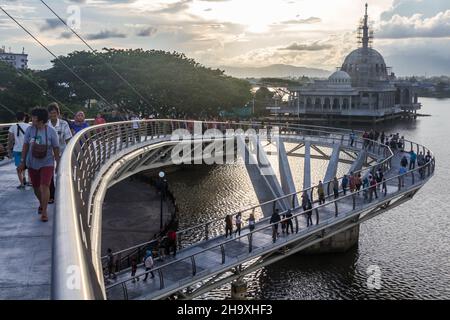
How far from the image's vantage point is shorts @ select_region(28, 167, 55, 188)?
7.21m

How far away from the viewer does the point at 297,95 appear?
347 ft

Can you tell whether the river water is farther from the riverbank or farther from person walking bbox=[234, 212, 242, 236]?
person walking bbox=[234, 212, 242, 236]

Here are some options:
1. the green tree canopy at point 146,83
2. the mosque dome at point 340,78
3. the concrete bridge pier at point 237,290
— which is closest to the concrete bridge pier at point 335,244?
the concrete bridge pier at point 237,290

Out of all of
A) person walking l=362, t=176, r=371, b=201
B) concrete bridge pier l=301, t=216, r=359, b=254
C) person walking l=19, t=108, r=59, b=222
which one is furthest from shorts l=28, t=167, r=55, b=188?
concrete bridge pier l=301, t=216, r=359, b=254

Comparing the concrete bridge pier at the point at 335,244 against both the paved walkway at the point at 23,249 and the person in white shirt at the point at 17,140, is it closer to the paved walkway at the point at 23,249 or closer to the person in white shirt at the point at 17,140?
the person in white shirt at the point at 17,140

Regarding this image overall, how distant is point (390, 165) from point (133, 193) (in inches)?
863

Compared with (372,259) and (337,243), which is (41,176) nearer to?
(337,243)

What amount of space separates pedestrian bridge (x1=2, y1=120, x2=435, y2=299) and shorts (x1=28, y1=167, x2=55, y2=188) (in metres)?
0.46

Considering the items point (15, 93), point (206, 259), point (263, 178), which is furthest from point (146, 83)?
point (206, 259)

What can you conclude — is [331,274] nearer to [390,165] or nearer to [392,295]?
[392,295]

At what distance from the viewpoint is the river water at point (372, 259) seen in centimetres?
2238

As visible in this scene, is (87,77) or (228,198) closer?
(228,198)

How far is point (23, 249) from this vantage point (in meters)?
5.97
